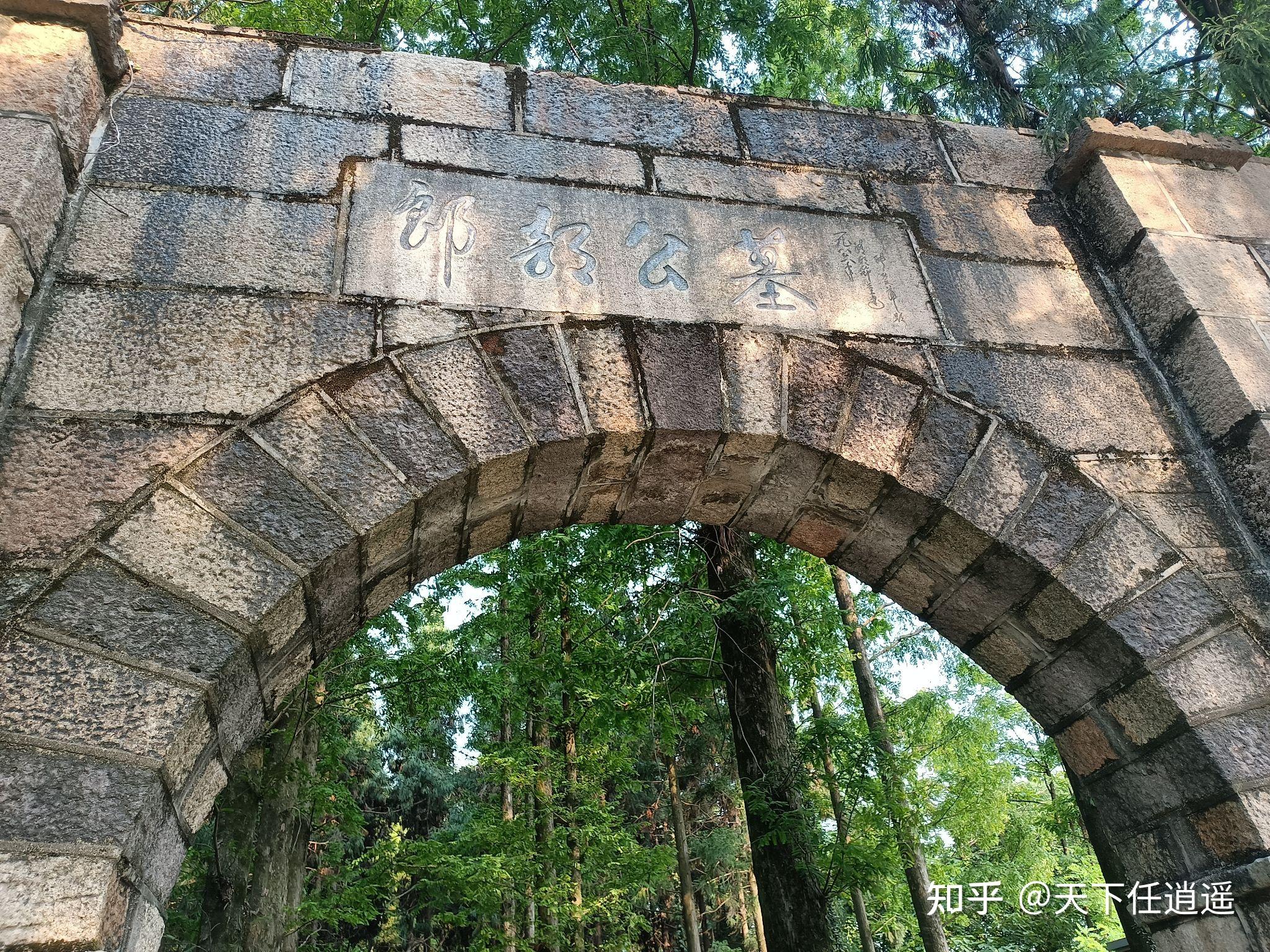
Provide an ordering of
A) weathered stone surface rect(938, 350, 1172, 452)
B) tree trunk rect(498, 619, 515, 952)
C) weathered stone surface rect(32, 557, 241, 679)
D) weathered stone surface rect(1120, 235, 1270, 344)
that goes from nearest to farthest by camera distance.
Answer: weathered stone surface rect(32, 557, 241, 679)
weathered stone surface rect(938, 350, 1172, 452)
weathered stone surface rect(1120, 235, 1270, 344)
tree trunk rect(498, 619, 515, 952)

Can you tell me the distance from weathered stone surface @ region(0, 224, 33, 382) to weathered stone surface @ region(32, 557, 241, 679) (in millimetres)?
604

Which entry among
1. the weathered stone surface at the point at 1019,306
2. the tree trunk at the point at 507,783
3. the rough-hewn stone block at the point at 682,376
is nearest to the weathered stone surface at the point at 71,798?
the rough-hewn stone block at the point at 682,376

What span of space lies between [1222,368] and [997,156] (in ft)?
3.79

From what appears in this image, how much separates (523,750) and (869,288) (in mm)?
6048

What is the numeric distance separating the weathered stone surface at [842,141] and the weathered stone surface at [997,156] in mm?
84

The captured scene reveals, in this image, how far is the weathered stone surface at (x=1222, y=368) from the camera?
262 centimetres

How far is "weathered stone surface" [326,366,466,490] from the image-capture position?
2111 millimetres

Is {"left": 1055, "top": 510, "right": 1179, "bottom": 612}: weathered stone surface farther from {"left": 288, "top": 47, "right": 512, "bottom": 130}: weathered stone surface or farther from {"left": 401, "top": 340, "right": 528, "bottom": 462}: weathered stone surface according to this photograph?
{"left": 288, "top": 47, "right": 512, "bottom": 130}: weathered stone surface

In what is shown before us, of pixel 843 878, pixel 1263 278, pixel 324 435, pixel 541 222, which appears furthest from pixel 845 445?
pixel 843 878

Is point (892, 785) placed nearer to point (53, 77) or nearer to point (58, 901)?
point (58, 901)

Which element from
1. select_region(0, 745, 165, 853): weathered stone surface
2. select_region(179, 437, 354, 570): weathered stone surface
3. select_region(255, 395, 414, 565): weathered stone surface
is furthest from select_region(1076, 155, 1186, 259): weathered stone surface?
select_region(0, 745, 165, 853): weathered stone surface

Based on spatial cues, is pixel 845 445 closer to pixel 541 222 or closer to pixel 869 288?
pixel 869 288

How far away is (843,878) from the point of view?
528cm

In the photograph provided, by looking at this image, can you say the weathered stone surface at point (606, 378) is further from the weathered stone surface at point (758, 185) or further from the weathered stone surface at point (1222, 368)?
the weathered stone surface at point (1222, 368)
